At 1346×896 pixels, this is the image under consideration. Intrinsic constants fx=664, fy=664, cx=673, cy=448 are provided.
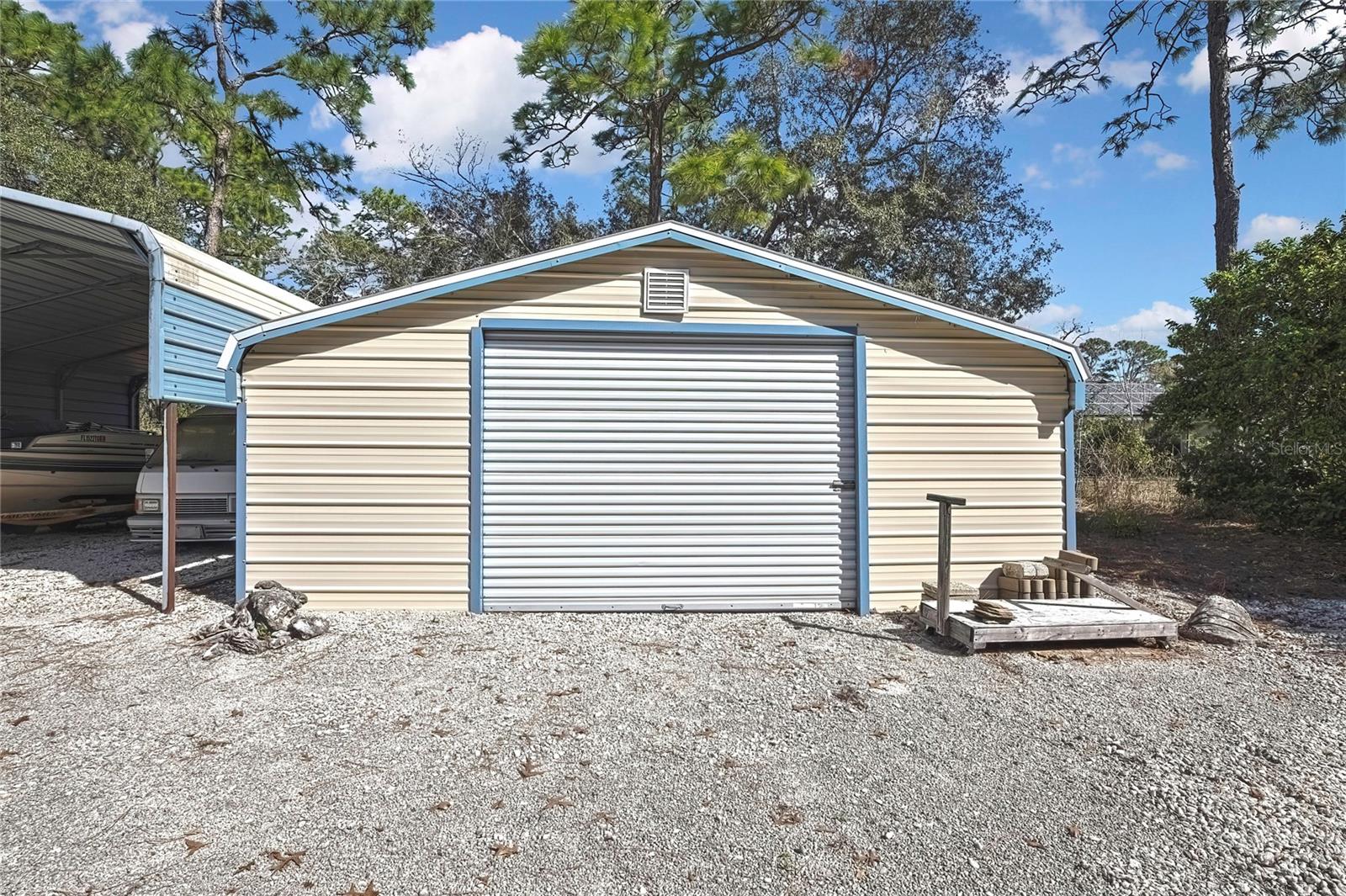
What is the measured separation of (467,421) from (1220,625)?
609cm

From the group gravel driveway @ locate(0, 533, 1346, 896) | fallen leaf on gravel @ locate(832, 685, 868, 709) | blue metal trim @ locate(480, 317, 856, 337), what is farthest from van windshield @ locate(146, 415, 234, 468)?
fallen leaf on gravel @ locate(832, 685, 868, 709)

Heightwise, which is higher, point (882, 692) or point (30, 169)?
point (30, 169)

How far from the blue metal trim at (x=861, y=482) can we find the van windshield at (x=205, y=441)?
7.11m

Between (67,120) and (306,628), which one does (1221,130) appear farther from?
(67,120)

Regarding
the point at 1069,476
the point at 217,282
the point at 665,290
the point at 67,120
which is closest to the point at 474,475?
the point at 665,290

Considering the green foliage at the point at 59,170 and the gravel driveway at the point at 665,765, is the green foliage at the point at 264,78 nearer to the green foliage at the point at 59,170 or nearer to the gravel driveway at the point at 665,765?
the green foliage at the point at 59,170

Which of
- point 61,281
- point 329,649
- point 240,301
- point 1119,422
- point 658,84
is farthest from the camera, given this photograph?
point 1119,422

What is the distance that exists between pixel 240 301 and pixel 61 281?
3208mm

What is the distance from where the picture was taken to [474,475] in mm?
5609

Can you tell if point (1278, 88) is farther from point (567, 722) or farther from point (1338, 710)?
point (567, 722)

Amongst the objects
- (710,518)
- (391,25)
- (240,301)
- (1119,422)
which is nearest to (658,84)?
(391,25)

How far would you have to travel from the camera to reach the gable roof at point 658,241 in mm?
5391

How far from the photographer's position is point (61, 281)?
7.74 meters

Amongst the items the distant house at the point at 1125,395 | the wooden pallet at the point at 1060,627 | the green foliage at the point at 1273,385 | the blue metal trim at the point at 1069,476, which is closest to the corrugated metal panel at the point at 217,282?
the wooden pallet at the point at 1060,627
